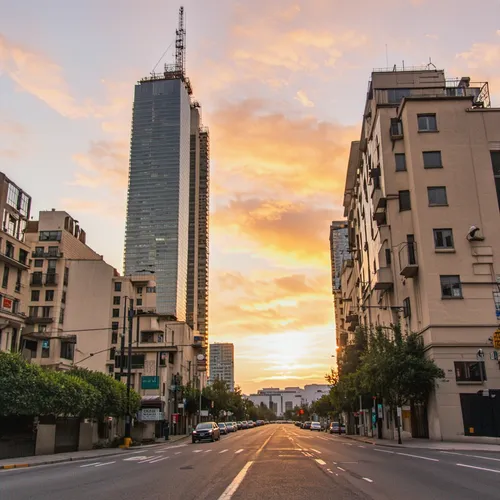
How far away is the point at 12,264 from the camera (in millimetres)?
53438

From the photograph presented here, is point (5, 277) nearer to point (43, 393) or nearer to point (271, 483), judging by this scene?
point (43, 393)

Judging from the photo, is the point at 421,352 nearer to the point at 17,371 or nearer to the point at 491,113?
the point at 491,113

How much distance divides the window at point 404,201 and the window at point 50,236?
60003mm

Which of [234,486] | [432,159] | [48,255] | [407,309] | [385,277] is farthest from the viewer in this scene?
[48,255]

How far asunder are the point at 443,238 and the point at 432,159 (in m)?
7.31

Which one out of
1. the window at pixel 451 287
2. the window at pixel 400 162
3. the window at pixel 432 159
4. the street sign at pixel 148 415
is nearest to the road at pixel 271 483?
the window at pixel 451 287

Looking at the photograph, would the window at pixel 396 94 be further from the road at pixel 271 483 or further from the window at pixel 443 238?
the road at pixel 271 483

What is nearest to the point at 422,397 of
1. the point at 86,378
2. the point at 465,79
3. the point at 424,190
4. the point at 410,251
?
the point at 410,251

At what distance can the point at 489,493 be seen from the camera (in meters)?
11.5

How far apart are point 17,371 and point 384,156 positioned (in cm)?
3558

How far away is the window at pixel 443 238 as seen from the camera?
139 feet

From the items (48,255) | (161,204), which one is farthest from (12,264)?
(161,204)

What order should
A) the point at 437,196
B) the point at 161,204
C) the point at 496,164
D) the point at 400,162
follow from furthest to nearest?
the point at 161,204 < the point at 400,162 < the point at 496,164 < the point at 437,196

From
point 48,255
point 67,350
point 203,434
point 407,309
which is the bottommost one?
point 203,434
